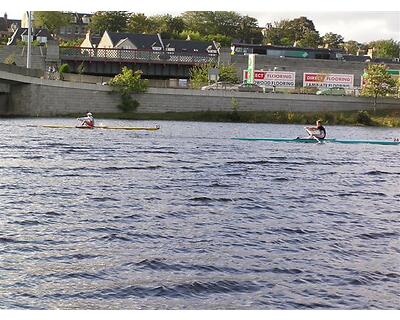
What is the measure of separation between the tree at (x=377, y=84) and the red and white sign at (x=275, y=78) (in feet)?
34.4

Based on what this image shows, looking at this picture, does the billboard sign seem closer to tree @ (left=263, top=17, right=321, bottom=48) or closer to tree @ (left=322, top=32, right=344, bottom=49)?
tree @ (left=263, top=17, right=321, bottom=48)

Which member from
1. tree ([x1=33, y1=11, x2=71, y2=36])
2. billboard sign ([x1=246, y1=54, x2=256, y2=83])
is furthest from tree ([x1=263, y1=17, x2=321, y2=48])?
billboard sign ([x1=246, y1=54, x2=256, y2=83])

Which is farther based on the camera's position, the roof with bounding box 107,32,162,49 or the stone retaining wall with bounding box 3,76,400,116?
the roof with bounding box 107,32,162,49

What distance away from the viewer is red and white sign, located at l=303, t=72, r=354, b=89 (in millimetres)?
111250

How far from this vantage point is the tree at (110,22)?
495 feet

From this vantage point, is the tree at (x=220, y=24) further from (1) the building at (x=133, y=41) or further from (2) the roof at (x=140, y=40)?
(1) the building at (x=133, y=41)

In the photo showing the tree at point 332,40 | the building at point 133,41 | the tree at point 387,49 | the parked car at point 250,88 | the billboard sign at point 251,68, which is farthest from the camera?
the tree at point 332,40

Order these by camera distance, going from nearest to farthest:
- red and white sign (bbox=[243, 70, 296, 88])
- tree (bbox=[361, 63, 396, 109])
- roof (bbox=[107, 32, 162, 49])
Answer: tree (bbox=[361, 63, 396, 109]), red and white sign (bbox=[243, 70, 296, 88]), roof (bbox=[107, 32, 162, 49])

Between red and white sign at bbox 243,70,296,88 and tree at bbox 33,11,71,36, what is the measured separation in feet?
173

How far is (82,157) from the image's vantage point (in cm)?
4016

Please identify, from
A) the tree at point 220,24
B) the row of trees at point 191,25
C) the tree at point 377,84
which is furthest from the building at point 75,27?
the tree at point 377,84

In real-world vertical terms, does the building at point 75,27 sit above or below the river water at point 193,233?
above

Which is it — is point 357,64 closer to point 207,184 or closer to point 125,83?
point 125,83
